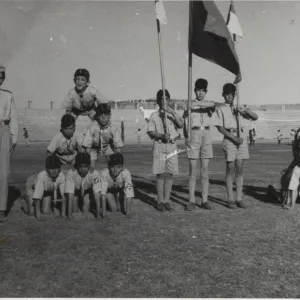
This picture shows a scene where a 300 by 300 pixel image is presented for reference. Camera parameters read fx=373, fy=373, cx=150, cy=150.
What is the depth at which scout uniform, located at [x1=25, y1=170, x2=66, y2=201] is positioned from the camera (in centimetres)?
540

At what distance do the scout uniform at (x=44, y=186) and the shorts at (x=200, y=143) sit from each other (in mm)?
2039

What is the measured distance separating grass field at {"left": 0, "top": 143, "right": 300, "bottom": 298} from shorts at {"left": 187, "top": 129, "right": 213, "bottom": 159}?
893mm

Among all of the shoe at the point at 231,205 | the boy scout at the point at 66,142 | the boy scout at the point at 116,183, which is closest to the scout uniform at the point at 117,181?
the boy scout at the point at 116,183

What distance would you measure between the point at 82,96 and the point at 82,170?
1.28m

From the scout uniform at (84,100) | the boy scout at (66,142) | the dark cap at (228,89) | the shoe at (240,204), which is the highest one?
the dark cap at (228,89)

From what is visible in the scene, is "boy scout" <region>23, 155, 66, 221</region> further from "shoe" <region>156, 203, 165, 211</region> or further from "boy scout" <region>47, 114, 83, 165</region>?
"shoe" <region>156, 203, 165, 211</region>

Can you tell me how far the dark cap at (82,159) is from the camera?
552 centimetres

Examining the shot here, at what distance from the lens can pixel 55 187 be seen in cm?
556

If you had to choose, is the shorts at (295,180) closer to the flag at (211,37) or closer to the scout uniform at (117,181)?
the flag at (211,37)

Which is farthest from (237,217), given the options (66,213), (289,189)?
(66,213)

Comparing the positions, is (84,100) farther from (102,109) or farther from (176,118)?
(176,118)

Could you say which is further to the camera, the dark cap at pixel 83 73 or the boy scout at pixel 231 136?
the boy scout at pixel 231 136

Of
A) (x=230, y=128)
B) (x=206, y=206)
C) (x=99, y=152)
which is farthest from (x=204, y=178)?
(x=99, y=152)

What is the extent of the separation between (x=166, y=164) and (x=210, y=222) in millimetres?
1262
